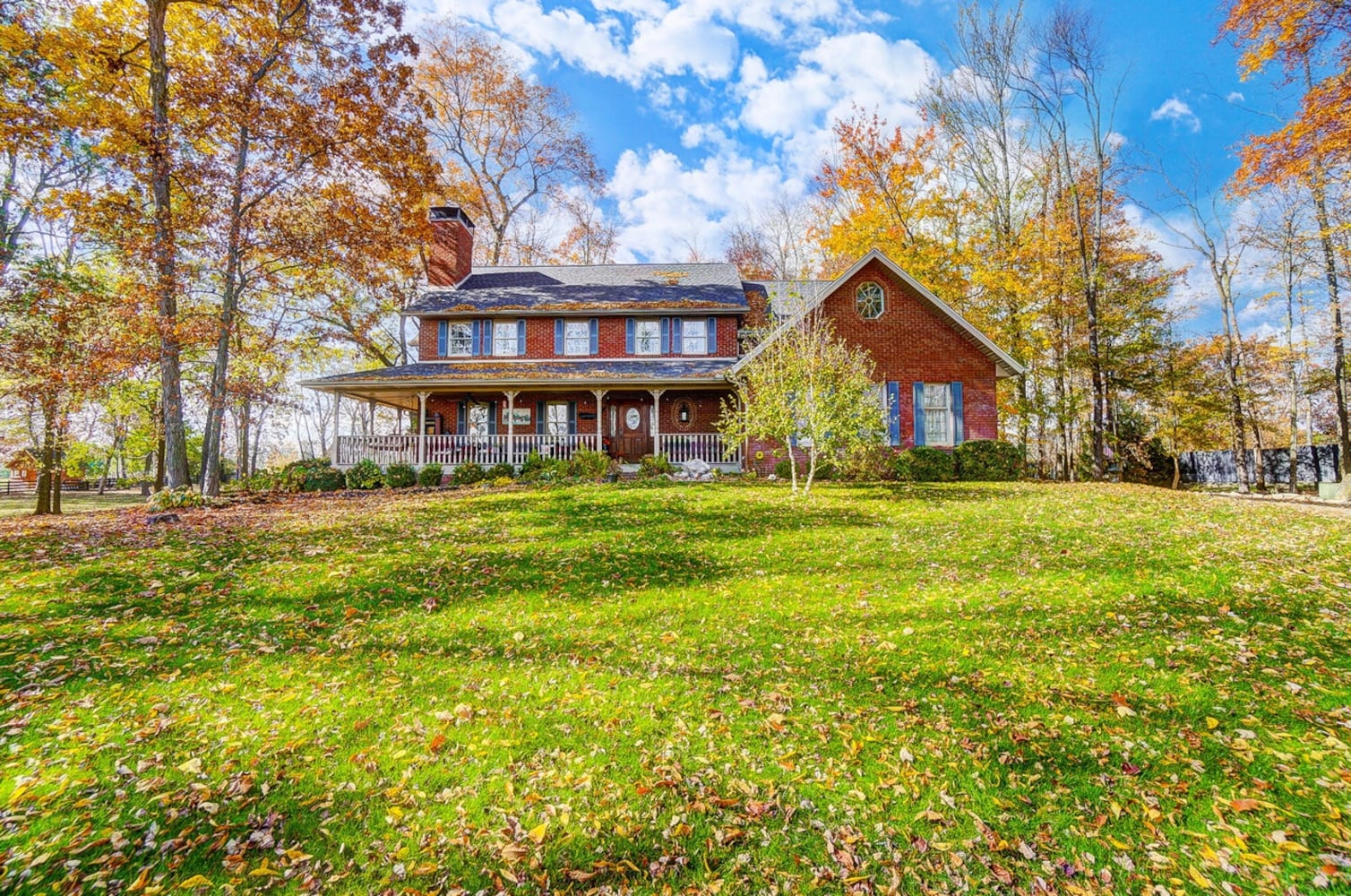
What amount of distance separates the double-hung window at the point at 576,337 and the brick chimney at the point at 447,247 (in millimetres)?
5996

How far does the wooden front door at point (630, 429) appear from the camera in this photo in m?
20.1

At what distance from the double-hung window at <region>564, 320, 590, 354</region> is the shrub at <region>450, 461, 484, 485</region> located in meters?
6.29

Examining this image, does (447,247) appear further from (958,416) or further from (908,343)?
(958,416)

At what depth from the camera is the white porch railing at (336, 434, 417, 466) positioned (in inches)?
699

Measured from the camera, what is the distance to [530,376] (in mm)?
17828

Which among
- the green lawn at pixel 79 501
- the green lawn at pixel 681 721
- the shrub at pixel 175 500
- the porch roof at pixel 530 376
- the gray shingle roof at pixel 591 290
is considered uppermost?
the gray shingle roof at pixel 591 290

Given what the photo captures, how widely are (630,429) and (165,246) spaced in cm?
1315

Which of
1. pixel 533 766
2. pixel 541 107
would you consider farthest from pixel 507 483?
pixel 541 107

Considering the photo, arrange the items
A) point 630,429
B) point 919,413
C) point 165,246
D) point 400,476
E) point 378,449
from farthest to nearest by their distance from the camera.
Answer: point 630,429 < point 378,449 < point 919,413 < point 400,476 < point 165,246

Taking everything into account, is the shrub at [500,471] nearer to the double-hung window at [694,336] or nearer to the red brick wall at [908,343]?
the double-hung window at [694,336]

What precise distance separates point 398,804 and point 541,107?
35074 mm

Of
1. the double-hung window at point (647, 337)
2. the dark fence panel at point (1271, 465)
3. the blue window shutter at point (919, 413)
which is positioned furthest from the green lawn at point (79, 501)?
the dark fence panel at point (1271, 465)

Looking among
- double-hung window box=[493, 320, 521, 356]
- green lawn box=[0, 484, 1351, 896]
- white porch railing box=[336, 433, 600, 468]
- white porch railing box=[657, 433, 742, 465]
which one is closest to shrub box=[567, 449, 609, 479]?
white porch railing box=[336, 433, 600, 468]

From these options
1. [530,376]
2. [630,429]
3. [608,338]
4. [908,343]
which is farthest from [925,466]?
[530,376]
